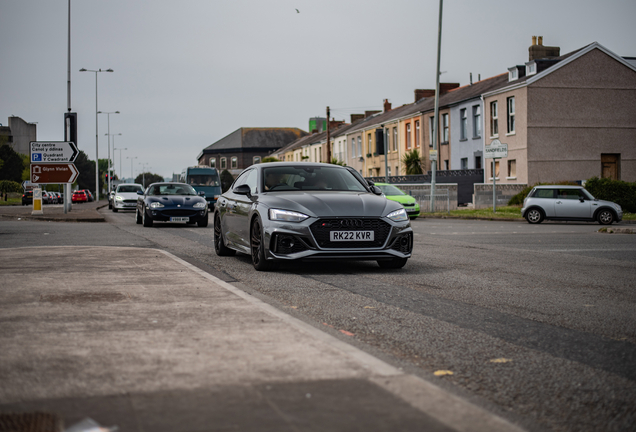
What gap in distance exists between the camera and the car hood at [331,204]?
8961 mm

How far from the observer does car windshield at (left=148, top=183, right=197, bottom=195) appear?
71.5 ft

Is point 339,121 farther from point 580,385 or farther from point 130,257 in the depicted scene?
point 580,385

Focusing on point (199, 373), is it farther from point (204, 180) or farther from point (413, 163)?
point (413, 163)

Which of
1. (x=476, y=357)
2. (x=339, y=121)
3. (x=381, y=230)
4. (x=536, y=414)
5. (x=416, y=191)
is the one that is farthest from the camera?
Result: (x=339, y=121)

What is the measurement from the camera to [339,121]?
9850cm

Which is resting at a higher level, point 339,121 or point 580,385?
point 339,121

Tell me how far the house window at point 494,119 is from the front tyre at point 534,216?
54.8 feet

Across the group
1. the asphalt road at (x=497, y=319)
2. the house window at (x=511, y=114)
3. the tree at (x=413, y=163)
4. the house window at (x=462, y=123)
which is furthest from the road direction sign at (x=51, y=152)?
the house window at (x=462, y=123)

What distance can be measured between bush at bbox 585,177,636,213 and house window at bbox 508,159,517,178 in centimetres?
969

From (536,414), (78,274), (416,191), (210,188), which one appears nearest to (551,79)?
(416,191)

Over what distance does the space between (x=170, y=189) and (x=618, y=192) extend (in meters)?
18.8

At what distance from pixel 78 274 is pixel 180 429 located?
559 cm

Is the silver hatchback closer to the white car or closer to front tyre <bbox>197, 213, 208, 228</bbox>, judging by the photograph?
front tyre <bbox>197, 213, 208, 228</bbox>

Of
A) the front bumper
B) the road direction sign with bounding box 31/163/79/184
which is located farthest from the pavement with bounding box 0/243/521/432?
the road direction sign with bounding box 31/163/79/184
